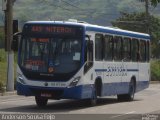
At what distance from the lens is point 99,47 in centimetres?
2252

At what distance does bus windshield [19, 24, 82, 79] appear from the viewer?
20.7 m

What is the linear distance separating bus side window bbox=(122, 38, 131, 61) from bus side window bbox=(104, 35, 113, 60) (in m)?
1.58

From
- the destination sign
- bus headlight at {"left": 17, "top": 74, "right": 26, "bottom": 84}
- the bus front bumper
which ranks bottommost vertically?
the bus front bumper

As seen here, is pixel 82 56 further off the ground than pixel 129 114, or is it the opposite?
pixel 82 56

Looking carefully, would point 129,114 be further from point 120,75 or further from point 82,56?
point 120,75

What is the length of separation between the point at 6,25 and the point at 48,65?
40.2ft

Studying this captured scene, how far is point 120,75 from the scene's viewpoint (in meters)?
25.4

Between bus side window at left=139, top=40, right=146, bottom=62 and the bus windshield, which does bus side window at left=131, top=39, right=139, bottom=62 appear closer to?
bus side window at left=139, top=40, right=146, bottom=62

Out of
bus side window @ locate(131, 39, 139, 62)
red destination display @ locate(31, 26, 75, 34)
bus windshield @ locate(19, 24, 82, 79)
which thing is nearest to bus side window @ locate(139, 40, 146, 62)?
bus side window @ locate(131, 39, 139, 62)

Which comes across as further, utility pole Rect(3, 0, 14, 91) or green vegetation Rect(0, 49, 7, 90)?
green vegetation Rect(0, 49, 7, 90)

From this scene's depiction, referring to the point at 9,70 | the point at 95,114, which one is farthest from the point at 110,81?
the point at 9,70

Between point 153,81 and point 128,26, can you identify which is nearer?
point 153,81

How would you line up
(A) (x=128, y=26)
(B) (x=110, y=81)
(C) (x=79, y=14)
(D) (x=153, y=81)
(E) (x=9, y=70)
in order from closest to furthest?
(B) (x=110, y=81) → (E) (x=9, y=70) → (D) (x=153, y=81) → (A) (x=128, y=26) → (C) (x=79, y=14)

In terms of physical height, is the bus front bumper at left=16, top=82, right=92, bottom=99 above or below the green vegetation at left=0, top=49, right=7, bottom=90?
above
